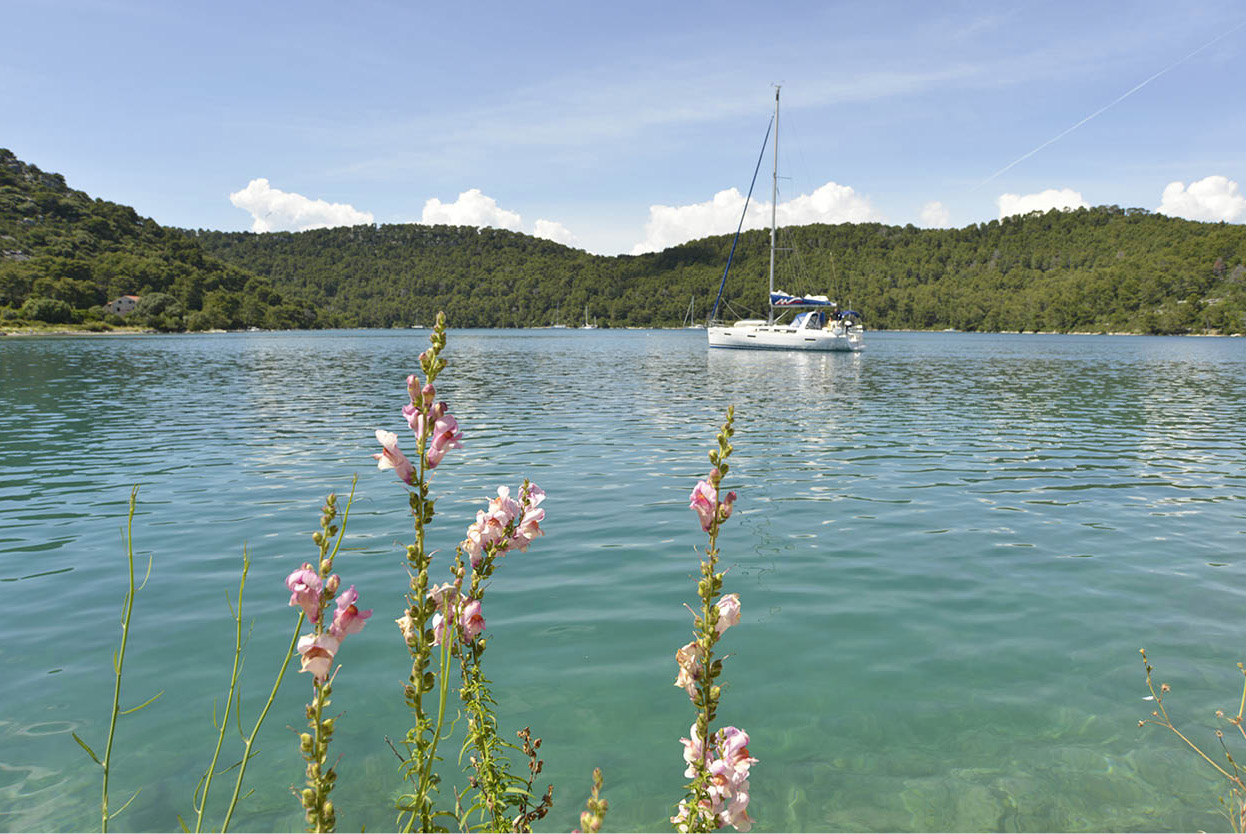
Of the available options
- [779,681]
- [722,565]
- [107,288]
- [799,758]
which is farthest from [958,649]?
[107,288]

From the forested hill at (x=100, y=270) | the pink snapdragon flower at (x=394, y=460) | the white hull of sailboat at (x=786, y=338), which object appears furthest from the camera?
the forested hill at (x=100, y=270)

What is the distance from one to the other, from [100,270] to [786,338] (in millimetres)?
143242

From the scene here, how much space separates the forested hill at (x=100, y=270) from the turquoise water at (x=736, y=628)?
A: 409ft

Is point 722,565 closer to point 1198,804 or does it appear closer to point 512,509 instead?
point 1198,804

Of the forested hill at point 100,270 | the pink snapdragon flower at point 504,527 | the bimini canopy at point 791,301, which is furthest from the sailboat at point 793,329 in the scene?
the forested hill at point 100,270

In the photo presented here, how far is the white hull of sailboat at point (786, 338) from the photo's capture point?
64375 mm

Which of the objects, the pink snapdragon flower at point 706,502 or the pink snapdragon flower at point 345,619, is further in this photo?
the pink snapdragon flower at point 706,502

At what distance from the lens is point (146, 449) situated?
15.8 m

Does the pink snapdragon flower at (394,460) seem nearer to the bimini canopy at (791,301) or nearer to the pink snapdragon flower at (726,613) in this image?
the pink snapdragon flower at (726,613)

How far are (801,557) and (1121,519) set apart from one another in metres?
5.41

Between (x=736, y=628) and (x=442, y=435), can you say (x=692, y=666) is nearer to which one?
(x=442, y=435)

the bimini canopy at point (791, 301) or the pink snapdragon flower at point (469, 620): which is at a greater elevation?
the bimini canopy at point (791, 301)

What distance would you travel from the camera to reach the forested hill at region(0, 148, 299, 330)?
117438 millimetres

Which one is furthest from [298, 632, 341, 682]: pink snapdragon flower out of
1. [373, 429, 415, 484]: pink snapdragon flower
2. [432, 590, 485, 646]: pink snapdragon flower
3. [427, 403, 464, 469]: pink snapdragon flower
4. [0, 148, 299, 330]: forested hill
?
[0, 148, 299, 330]: forested hill
